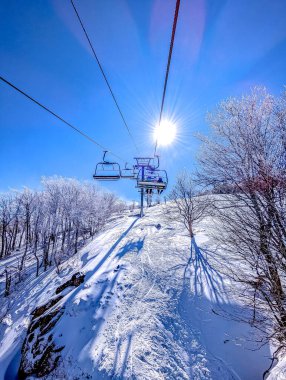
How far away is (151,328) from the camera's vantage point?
21.3 ft

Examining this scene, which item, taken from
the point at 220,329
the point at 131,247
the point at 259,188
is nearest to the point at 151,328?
the point at 220,329

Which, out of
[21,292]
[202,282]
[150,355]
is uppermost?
[202,282]

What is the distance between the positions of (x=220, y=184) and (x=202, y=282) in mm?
5511

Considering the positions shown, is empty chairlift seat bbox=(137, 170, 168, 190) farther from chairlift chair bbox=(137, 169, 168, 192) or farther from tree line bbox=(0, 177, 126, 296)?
tree line bbox=(0, 177, 126, 296)

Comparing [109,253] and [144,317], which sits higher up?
[109,253]

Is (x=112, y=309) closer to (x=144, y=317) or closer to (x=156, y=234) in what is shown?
(x=144, y=317)

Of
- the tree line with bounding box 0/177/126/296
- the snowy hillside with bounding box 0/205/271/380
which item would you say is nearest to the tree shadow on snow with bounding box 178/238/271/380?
the snowy hillside with bounding box 0/205/271/380

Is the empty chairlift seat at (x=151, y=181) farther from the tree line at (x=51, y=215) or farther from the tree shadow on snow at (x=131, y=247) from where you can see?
the tree line at (x=51, y=215)

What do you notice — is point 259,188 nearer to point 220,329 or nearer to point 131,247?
point 220,329

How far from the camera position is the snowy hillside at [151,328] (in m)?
5.33

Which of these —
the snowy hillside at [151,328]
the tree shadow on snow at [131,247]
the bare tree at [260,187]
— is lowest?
the snowy hillside at [151,328]

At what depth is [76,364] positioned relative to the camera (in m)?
5.75

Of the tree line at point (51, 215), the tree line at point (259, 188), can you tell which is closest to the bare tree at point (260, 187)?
the tree line at point (259, 188)

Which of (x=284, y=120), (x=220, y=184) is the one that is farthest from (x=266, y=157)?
(x=220, y=184)
